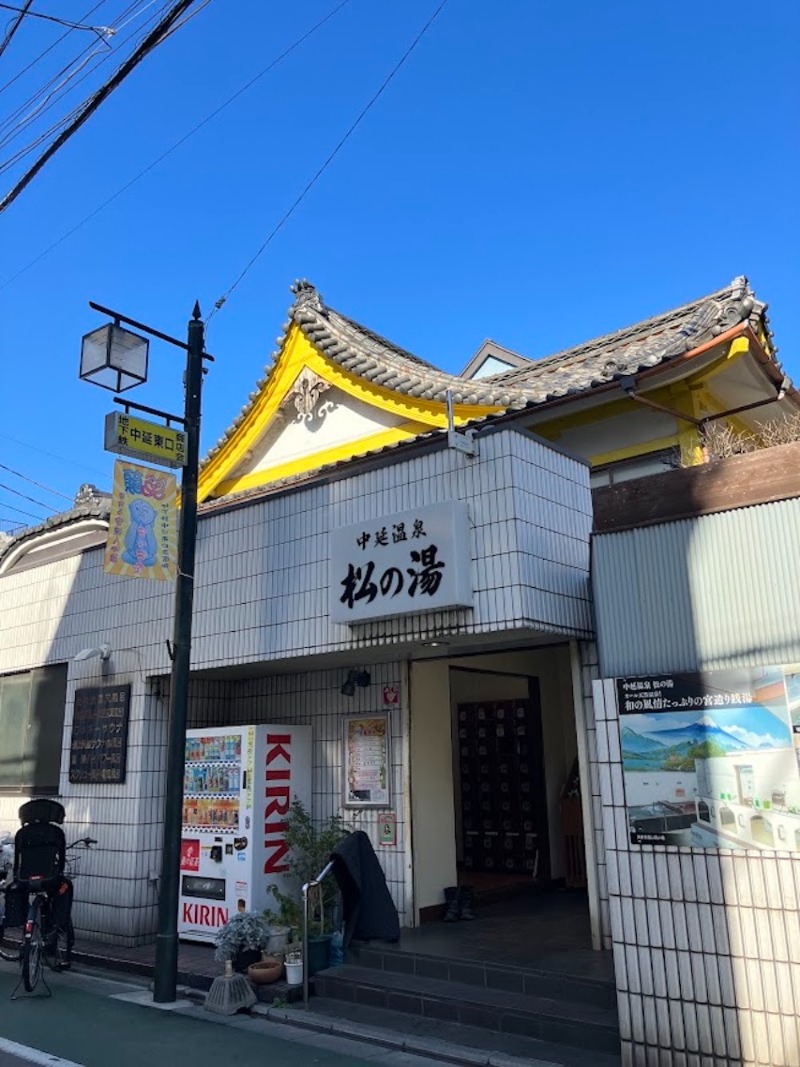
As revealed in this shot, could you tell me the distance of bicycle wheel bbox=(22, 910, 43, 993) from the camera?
8328mm

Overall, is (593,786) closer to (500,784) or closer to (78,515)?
(500,784)

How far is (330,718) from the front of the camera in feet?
33.3

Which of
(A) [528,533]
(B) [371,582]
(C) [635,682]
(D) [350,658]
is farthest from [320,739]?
(C) [635,682]

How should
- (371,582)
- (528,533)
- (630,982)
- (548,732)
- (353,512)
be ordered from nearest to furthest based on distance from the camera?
(630,982) < (528,533) < (371,582) < (353,512) < (548,732)

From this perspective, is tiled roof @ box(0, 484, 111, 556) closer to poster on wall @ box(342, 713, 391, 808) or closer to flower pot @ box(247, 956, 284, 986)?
poster on wall @ box(342, 713, 391, 808)

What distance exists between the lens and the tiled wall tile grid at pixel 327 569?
7477 millimetres

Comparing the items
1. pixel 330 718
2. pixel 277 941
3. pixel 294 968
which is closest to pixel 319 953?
pixel 294 968

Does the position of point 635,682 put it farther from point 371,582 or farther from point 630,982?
point 371,582

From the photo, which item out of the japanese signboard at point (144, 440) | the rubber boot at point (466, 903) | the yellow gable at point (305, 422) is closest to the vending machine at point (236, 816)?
the rubber boot at point (466, 903)

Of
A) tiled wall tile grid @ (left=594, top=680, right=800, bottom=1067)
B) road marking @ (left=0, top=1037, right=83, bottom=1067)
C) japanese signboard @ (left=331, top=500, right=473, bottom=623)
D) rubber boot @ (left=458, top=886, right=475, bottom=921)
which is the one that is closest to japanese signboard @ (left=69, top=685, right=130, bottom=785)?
road marking @ (left=0, top=1037, right=83, bottom=1067)

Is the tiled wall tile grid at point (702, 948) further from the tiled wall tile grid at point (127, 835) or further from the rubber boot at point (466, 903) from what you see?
the tiled wall tile grid at point (127, 835)

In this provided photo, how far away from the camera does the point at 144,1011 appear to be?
7691 mm

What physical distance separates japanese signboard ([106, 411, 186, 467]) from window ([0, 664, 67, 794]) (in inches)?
193

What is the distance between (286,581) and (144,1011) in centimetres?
419
